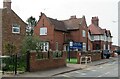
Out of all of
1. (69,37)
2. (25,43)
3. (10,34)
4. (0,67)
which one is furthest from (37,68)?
(69,37)

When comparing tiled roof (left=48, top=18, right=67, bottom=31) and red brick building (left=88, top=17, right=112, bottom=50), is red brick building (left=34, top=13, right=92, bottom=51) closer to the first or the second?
tiled roof (left=48, top=18, right=67, bottom=31)

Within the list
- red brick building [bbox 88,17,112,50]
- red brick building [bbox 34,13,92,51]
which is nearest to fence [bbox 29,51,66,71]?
red brick building [bbox 34,13,92,51]

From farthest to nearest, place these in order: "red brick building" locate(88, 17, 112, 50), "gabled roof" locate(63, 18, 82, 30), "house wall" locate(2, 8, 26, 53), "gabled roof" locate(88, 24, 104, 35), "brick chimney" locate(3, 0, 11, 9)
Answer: "gabled roof" locate(88, 24, 104, 35) → "red brick building" locate(88, 17, 112, 50) → "gabled roof" locate(63, 18, 82, 30) → "brick chimney" locate(3, 0, 11, 9) → "house wall" locate(2, 8, 26, 53)

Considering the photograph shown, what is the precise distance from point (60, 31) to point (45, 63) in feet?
89.5

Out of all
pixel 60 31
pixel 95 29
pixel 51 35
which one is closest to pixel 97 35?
pixel 95 29

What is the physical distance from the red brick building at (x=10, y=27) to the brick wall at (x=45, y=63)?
9.50m

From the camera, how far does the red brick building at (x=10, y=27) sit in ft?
122

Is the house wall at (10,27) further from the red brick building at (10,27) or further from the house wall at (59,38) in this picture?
the house wall at (59,38)

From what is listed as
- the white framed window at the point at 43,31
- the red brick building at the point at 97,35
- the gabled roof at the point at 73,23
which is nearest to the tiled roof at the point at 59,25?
the gabled roof at the point at 73,23

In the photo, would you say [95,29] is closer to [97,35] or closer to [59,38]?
[97,35]

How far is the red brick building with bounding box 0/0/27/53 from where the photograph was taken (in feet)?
122

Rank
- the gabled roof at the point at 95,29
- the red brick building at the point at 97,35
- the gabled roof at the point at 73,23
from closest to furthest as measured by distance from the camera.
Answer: the gabled roof at the point at 73,23 → the red brick building at the point at 97,35 → the gabled roof at the point at 95,29

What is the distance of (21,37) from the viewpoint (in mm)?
39594

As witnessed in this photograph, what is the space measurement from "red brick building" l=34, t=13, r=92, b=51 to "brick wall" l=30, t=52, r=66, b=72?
1955cm
